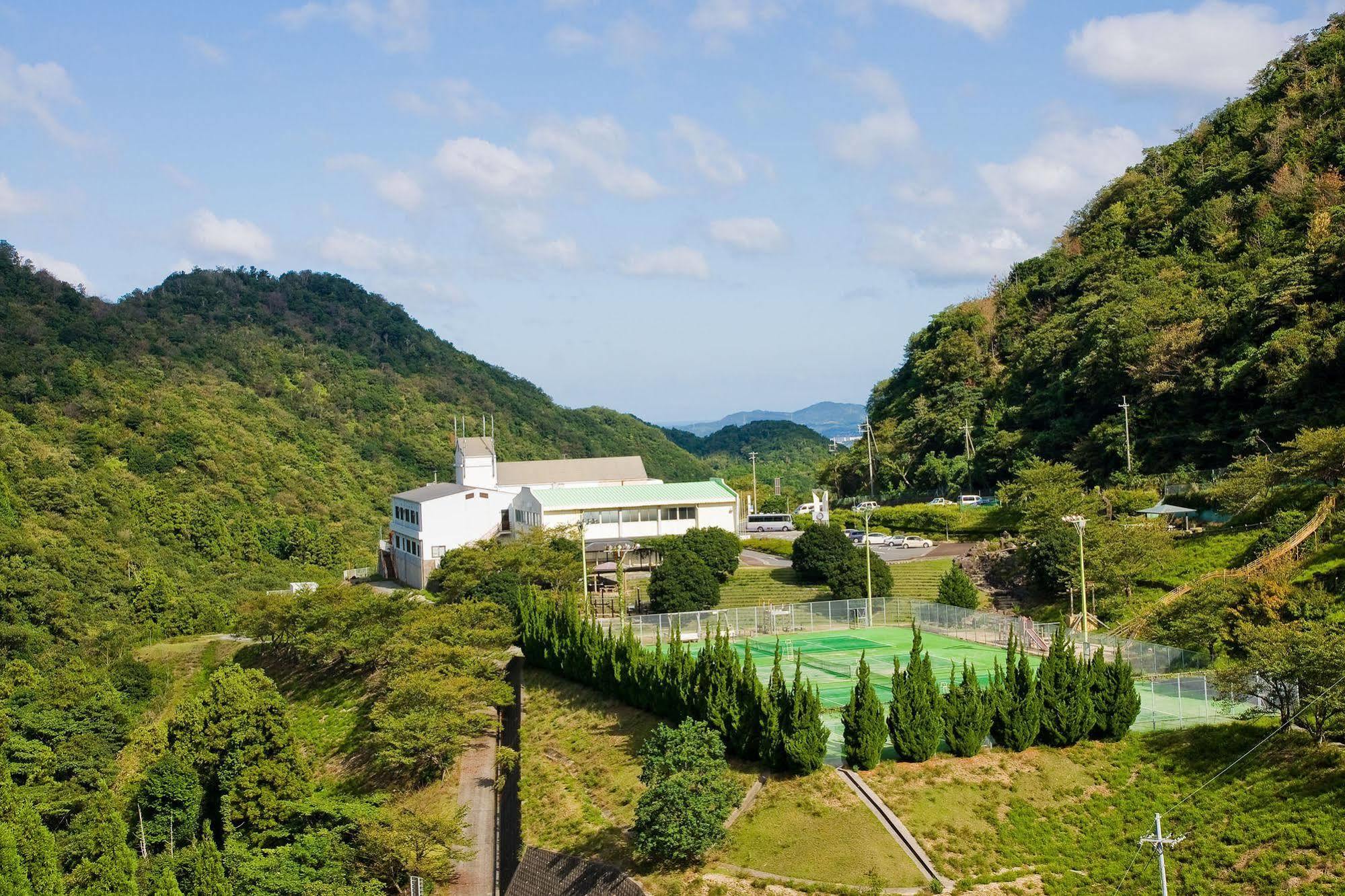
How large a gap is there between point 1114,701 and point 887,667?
7.73m

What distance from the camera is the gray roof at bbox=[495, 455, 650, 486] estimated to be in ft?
192

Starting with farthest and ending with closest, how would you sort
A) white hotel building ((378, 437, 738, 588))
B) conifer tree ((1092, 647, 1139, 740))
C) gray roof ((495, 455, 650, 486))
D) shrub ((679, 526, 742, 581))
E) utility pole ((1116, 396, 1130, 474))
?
gray roof ((495, 455, 650, 486)) < white hotel building ((378, 437, 738, 588)) < utility pole ((1116, 396, 1130, 474)) < shrub ((679, 526, 742, 581)) < conifer tree ((1092, 647, 1139, 740))

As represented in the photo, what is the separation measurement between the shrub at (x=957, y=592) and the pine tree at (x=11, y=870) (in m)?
25.5

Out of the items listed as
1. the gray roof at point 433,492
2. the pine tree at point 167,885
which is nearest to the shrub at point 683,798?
the pine tree at point 167,885

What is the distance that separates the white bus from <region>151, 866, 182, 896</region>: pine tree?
33.7 m

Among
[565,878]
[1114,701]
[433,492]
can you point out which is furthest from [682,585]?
[433,492]

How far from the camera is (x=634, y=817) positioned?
878 inches

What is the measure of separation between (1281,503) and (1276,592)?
9.70 m

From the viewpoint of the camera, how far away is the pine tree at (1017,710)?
23.0 m

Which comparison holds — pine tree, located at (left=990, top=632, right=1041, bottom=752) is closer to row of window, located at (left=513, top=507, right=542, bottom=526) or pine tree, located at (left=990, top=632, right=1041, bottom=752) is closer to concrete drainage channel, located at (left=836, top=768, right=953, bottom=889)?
concrete drainage channel, located at (left=836, top=768, right=953, bottom=889)

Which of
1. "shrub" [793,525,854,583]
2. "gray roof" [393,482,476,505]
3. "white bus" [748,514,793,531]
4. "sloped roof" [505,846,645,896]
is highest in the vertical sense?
"gray roof" [393,482,476,505]

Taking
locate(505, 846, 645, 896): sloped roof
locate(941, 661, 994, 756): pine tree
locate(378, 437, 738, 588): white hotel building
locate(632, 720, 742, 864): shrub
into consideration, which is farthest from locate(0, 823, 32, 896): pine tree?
locate(378, 437, 738, 588): white hotel building

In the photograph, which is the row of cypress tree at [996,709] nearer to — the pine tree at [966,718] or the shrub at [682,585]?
the pine tree at [966,718]

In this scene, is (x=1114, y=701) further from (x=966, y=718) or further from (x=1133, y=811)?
(x=966, y=718)
